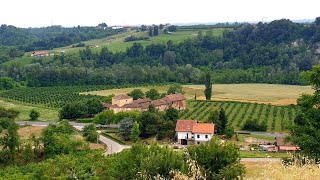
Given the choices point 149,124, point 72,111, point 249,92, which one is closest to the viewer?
point 149,124

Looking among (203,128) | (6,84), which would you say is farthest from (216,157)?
(6,84)

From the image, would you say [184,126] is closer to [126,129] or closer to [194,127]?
[194,127]

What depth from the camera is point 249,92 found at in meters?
71.6

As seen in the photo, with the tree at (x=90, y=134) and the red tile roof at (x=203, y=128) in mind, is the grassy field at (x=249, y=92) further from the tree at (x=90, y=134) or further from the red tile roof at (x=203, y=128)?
the tree at (x=90, y=134)

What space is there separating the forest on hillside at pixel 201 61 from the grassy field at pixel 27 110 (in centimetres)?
1747

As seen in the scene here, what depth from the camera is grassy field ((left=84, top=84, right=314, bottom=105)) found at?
212 feet

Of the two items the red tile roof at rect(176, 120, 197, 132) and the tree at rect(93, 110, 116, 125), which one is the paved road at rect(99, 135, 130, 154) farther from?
the red tile roof at rect(176, 120, 197, 132)

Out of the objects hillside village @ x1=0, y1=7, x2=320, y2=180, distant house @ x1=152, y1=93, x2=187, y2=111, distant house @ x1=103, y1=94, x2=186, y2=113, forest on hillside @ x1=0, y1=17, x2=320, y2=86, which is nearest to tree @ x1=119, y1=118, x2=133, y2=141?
hillside village @ x1=0, y1=7, x2=320, y2=180

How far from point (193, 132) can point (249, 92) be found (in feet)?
111

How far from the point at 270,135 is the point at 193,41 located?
74.8 m

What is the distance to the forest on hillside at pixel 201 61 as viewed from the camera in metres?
82.7

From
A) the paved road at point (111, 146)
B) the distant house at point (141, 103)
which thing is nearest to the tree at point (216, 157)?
the paved road at point (111, 146)

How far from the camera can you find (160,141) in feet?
135

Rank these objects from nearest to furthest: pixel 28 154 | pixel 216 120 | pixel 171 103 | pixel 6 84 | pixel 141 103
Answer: pixel 28 154
pixel 216 120
pixel 141 103
pixel 171 103
pixel 6 84
